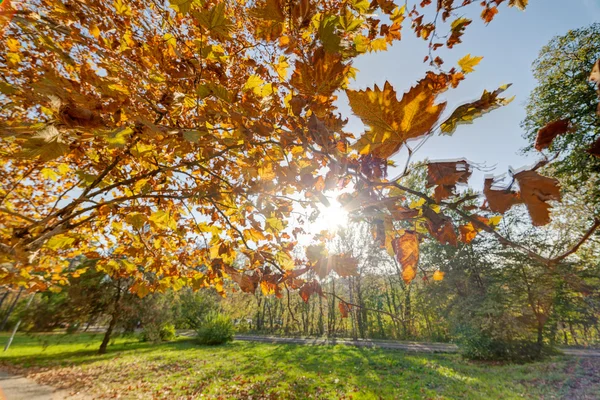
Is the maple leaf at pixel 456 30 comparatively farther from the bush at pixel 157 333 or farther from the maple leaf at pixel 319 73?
the bush at pixel 157 333

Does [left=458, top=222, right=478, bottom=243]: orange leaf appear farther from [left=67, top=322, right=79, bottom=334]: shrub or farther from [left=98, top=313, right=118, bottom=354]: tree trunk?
[left=67, top=322, right=79, bottom=334]: shrub

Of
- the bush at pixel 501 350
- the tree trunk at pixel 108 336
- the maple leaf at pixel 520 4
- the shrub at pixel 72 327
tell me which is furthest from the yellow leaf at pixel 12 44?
the bush at pixel 501 350

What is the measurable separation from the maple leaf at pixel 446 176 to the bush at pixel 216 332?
18.9 m

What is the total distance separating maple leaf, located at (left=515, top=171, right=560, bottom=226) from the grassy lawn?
8.61 m

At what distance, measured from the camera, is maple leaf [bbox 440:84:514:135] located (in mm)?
669

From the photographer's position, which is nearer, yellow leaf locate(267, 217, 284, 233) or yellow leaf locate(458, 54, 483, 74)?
yellow leaf locate(458, 54, 483, 74)

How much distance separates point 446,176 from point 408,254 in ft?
1.03

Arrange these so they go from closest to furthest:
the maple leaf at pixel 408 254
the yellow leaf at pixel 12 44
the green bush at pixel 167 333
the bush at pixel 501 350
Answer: the maple leaf at pixel 408 254 → the yellow leaf at pixel 12 44 → the bush at pixel 501 350 → the green bush at pixel 167 333

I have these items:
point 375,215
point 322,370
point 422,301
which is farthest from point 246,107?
point 422,301

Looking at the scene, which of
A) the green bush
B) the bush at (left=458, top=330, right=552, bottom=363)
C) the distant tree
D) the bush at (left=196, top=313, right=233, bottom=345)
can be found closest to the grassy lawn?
the bush at (left=458, top=330, right=552, bottom=363)

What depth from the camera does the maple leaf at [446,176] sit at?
2.22ft

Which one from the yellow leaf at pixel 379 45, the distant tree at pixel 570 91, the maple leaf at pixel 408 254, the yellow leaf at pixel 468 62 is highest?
the distant tree at pixel 570 91

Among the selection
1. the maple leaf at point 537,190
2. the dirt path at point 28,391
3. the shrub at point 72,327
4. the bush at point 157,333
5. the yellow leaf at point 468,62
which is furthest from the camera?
the bush at point 157,333

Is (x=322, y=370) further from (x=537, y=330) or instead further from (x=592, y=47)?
(x=592, y=47)
